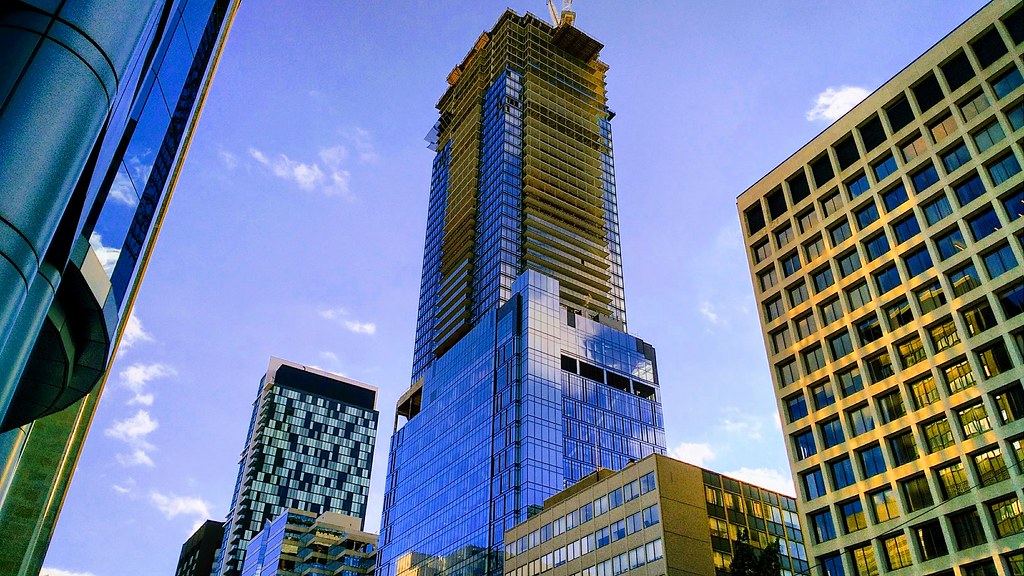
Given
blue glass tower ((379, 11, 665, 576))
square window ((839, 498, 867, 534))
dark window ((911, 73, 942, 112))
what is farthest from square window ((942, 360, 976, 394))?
blue glass tower ((379, 11, 665, 576))

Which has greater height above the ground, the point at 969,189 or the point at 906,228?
the point at 969,189

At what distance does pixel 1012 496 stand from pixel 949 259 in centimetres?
1825

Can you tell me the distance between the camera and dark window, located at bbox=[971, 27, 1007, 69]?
2420 inches

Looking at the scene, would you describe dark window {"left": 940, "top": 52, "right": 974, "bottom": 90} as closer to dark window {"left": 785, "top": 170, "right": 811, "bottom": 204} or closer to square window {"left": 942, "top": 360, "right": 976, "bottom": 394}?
dark window {"left": 785, "top": 170, "right": 811, "bottom": 204}

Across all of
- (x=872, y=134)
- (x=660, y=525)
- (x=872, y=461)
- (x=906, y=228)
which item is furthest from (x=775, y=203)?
(x=660, y=525)

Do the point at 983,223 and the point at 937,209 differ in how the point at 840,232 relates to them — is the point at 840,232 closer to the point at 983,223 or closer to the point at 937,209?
the point at 937,209

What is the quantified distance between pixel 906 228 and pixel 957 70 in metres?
13.9

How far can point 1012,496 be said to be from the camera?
164ft

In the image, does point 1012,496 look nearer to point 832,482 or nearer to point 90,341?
point 832,482

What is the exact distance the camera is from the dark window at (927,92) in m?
65.5

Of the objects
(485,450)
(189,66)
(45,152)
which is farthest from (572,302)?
(45,152)

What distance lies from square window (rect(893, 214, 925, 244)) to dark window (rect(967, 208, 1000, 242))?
432 centimetres

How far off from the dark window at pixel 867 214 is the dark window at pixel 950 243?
661cm

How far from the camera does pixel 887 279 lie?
6431 centimetres
